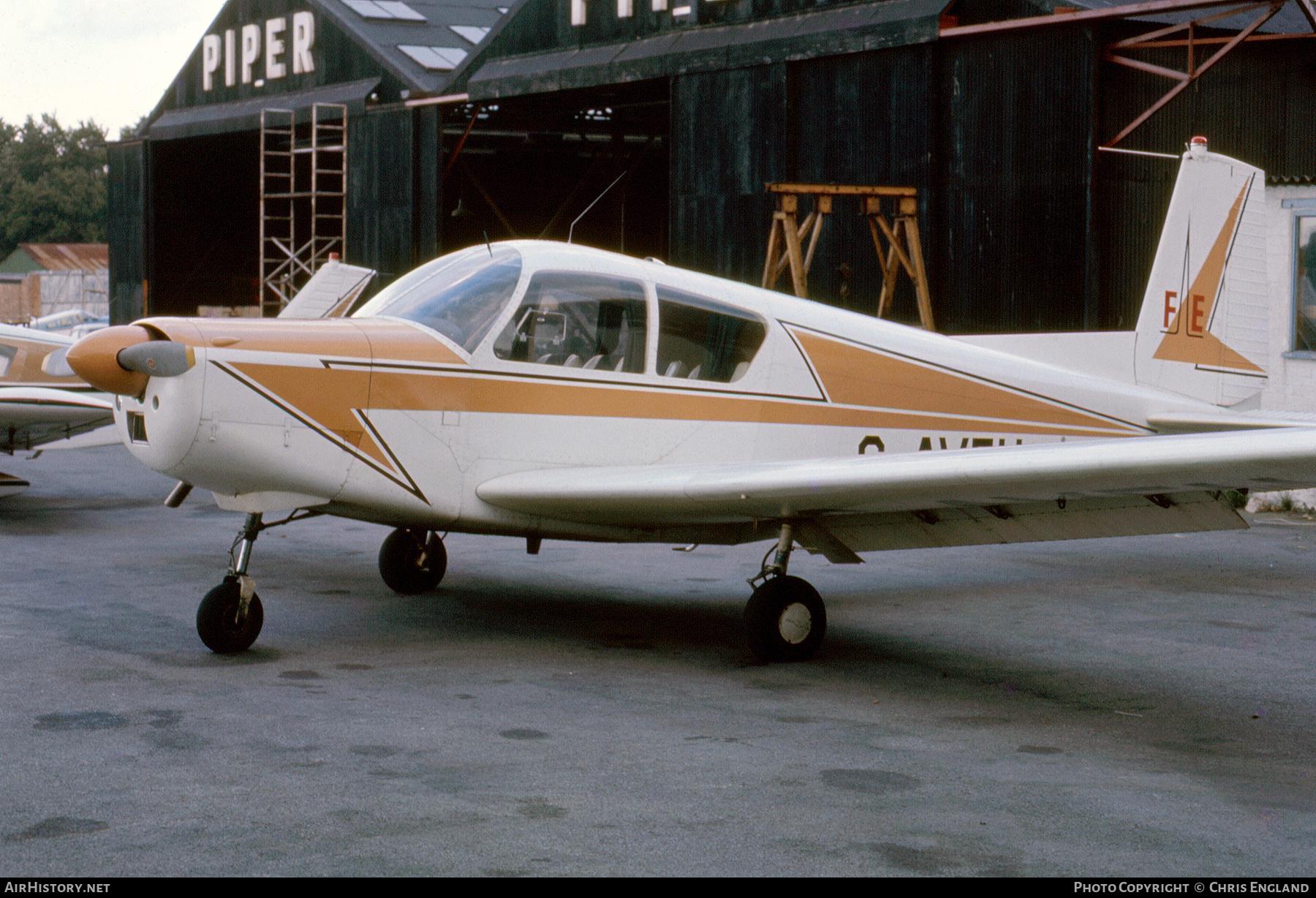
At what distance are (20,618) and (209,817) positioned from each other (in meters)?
4.01

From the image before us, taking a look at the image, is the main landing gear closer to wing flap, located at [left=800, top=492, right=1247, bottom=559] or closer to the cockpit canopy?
wing flap, located at [left=800, top=492, right=1247, bottom=559]

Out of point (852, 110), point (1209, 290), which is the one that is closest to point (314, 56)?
point (852, 110)

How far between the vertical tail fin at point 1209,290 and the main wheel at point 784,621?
3.40m

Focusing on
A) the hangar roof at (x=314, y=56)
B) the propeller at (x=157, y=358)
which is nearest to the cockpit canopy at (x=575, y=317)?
the propeller at (x=157, y=358)

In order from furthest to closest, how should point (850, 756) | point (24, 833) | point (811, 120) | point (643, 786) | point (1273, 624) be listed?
point (811, 120) < point (1273, 624) < point (850, 756) < point (643, 786) < point (24, 833)

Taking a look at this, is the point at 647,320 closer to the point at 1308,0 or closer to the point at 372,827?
the point at 372,827

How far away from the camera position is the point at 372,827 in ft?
14.0

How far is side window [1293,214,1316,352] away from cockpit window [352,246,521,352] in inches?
375

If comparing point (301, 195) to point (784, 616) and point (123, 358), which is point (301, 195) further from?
point (784, 616)

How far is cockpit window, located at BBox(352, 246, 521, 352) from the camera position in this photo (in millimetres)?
7086

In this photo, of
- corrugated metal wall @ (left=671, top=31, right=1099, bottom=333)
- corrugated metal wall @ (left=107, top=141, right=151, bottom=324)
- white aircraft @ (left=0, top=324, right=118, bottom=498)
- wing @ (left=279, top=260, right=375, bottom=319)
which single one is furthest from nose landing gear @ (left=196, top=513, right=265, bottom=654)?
corrugated metal wall @ (left=107, top=141, right=151, bottom=324)

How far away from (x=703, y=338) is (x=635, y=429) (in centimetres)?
65

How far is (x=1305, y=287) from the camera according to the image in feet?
45.6

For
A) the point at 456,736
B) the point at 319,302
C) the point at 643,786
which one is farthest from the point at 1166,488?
the point at 319,302
